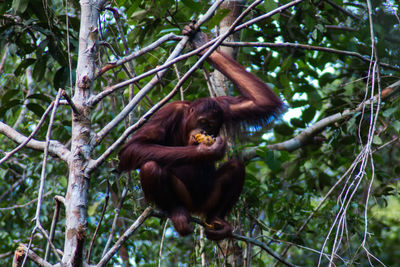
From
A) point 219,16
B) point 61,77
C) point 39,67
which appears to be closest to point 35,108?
point 61,77

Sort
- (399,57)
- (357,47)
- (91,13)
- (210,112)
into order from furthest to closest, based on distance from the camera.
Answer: (357,47)
(210,112)
(91,13)
(399,57)

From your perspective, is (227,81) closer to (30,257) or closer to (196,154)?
(196,154)

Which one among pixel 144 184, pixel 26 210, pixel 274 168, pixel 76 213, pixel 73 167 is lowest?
pixel 26 210

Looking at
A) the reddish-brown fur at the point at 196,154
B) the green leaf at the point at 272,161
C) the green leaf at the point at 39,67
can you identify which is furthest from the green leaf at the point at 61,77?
the green leaf at the point at 272,161

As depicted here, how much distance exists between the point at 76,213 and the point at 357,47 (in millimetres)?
3421

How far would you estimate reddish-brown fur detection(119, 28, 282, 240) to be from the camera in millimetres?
3979

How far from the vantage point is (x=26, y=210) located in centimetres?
622

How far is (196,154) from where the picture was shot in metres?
3.99

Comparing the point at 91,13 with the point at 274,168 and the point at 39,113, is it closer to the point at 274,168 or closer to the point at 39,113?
the point at 39,113

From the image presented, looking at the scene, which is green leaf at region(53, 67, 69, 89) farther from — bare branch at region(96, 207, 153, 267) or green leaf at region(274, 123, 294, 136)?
green leaf at region(274, 123, 294, 136)

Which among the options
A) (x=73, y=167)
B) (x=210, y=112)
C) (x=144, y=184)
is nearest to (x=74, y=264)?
(x=73, y=167)

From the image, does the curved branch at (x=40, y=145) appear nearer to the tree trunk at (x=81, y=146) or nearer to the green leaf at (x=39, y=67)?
the tree trunk at (x=81, y=146)

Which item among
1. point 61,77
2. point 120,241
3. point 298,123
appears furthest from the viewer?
point 298,123

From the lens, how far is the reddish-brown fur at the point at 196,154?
3.98 metres
